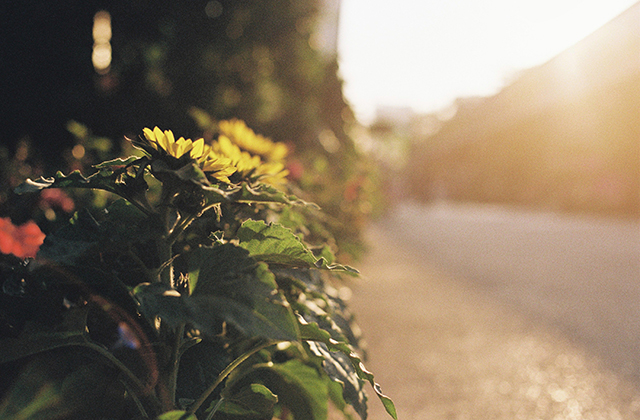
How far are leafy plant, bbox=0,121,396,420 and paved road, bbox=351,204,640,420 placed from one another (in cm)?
27

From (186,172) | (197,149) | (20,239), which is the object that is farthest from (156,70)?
(186,172)

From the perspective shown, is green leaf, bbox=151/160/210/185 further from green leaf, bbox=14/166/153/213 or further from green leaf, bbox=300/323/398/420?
green leaf, bbox=300/323/398/420

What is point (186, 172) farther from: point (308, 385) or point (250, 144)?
point (250, 144)

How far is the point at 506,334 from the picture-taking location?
274 cm

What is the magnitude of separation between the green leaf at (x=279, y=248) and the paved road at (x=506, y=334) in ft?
0.83

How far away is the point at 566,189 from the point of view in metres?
15.8

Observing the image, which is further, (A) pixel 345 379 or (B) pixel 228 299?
(A) pixel 345 379

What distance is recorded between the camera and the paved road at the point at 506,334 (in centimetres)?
185

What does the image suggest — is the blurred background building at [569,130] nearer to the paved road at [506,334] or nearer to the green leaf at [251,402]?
the paved road at [506,334]

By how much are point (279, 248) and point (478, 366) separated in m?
1.98

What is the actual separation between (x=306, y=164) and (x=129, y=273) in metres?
2.70

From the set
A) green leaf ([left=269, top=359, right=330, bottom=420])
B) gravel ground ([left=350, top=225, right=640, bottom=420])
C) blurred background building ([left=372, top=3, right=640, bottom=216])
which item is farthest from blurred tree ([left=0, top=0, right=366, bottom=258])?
blurred background building ([left=372, top=3, right=640, bottom=216])

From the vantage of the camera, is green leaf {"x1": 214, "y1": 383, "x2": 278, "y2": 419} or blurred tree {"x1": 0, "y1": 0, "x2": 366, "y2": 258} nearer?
green leaf {"x1": 214, "y1": 383, "x2": 278, "y2": 419}

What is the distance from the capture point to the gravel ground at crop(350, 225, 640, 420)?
1.78 metres
